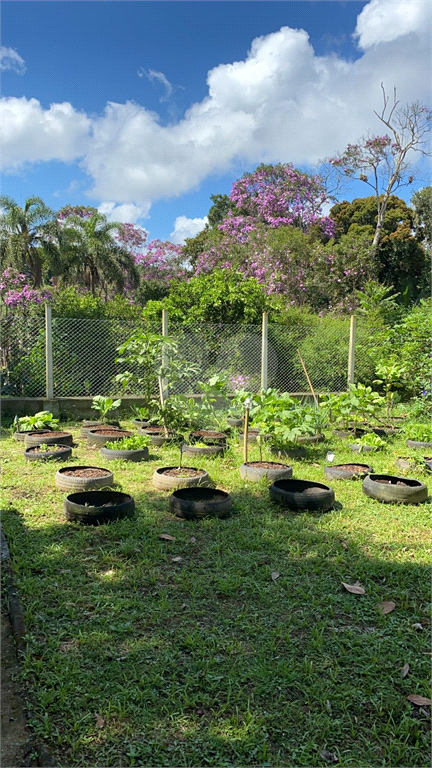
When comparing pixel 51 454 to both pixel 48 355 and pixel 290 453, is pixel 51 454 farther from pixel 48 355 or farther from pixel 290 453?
pixel 48 355

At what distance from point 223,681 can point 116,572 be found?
1.12 meters

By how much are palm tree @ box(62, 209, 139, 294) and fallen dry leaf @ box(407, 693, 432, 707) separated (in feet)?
83.4

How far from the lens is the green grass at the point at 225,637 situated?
181 cm

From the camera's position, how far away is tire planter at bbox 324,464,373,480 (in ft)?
16.5

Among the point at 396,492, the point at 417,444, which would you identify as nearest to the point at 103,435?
the point at 396,492

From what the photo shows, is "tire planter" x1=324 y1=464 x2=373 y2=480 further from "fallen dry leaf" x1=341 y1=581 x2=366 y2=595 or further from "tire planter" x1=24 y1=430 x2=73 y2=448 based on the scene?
"tire planter" x1=24 y1=430 x2=73 y2=448

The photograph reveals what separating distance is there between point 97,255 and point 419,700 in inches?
1037

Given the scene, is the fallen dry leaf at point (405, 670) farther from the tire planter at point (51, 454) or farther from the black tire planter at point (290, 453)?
the tire planter at point (51, 454)

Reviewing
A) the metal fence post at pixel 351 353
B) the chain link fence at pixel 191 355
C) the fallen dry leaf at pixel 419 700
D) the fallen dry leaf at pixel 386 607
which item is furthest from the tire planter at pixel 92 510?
the metal fence post at pixel 351 353

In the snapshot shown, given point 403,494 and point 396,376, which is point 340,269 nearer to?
point 396,376

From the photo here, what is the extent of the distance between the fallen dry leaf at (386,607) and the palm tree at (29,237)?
65.8 feet

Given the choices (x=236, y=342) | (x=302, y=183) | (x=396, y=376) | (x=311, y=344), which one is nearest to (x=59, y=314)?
(x=236, y=342)

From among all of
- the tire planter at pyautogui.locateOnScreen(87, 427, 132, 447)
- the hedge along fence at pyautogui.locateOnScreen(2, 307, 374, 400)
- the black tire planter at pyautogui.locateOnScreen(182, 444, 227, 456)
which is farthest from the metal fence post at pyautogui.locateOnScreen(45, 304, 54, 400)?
the black tire planter at pyautogui.locateOnScreen(182, 444, 227, 456)

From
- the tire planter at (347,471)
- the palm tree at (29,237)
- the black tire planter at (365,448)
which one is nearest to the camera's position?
the tire planter at (347,471)
